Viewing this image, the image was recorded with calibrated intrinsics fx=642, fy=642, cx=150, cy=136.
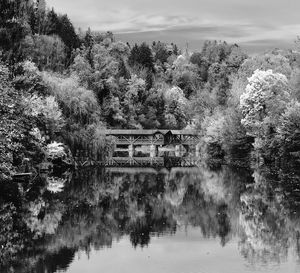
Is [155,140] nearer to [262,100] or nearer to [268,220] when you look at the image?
[262,100]

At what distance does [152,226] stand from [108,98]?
72409 millimetres

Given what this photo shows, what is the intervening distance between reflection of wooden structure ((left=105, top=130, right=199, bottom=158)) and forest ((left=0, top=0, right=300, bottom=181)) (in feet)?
15.1

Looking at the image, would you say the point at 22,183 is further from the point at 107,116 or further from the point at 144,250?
the point at 107,116

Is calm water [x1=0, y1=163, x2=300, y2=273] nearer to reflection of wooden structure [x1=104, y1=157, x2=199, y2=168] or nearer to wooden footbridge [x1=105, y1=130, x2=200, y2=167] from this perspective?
reflection of wooden structure [x1=104, y1=157, x2=199, y2=168]

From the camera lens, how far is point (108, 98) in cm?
10225

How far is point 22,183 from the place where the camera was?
45.7 meters

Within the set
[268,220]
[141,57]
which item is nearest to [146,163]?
[268,220]

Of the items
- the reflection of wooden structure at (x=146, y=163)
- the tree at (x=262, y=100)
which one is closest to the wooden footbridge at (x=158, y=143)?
→ the reflection of wooden structure at (x=146, y=163)

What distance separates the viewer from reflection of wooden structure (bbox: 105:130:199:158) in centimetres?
9375

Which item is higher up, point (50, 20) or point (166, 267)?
point (50, 20)

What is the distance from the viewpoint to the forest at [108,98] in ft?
154

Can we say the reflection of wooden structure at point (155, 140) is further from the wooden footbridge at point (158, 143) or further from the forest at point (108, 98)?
the forest at point (108, 98)

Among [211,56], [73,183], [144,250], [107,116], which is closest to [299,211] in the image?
[144,250]

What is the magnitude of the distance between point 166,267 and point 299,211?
13397 millimetres
